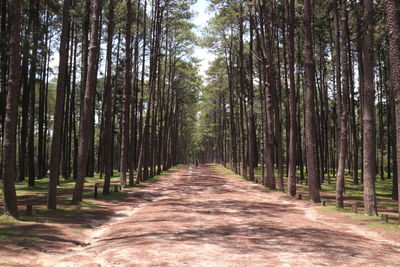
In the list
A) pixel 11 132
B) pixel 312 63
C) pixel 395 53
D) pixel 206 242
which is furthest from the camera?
pixel 312 63

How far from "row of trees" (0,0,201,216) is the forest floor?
11.1 ft

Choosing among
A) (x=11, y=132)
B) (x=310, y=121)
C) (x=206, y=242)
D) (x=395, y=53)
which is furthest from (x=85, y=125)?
(x=395, y=53)

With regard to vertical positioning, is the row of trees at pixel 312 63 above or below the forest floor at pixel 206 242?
above

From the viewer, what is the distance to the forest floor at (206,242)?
6594mm

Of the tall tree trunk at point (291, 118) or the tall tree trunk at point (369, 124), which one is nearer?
the tall tree trunk at point (369, 124)

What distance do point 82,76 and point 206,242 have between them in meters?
28.9

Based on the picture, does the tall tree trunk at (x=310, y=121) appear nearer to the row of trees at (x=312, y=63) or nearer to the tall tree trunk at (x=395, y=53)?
the row of trees at (x=312, y=63)

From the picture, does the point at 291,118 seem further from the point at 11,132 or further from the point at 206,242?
the point at 11,132

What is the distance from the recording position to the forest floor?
6.59 m

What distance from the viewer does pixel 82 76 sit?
33062 mm

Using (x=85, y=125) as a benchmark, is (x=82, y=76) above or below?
above

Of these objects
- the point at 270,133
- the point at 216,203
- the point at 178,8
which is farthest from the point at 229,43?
the point at 216,203

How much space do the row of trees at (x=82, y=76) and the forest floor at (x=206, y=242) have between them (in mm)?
3386

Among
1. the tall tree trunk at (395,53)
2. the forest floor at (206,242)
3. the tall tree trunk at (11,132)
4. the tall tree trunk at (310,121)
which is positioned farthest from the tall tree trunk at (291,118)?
the tall tree trunk at (11,132)
